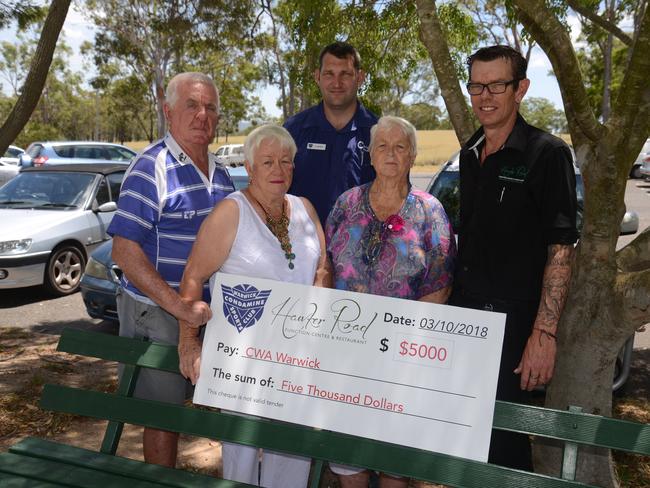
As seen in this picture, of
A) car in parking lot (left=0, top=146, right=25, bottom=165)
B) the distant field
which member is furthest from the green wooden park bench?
the distant field

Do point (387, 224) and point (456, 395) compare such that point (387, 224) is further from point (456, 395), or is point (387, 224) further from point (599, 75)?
point (599, 75)

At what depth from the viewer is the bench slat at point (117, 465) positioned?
2473 mm

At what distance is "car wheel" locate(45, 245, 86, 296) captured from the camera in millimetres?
8039

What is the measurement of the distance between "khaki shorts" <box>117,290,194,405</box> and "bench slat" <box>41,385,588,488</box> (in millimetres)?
217

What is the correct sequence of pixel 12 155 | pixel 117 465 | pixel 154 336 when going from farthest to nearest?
pixel 12 155 < pixel 154 336 < pixel 117 465

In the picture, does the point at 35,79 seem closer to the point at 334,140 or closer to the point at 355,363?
the point at 334,140

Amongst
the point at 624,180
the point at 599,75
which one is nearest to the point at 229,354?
the point at 624,180

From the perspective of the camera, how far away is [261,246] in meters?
2.75

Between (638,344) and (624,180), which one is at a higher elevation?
(624,180)

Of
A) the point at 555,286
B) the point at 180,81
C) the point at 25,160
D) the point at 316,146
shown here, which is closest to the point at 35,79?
the point at 180,81

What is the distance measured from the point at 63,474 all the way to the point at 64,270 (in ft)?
20.4

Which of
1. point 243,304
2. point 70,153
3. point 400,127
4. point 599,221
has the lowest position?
point 243,304

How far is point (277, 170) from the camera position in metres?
2.82

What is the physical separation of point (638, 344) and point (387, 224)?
5.04 m
